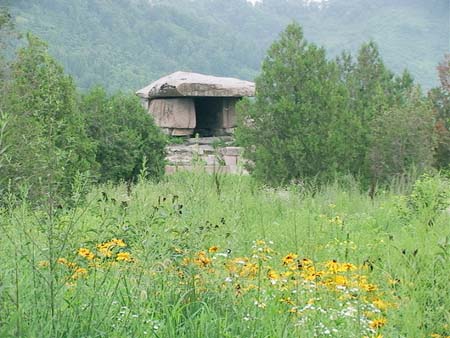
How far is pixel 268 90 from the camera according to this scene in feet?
39.6

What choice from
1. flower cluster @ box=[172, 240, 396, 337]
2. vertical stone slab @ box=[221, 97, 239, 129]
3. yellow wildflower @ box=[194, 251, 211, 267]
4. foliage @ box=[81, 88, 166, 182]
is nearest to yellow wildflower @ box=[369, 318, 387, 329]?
flower cluster @ box=[172, 240, 396, 337]

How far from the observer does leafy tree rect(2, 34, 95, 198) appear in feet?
24.5

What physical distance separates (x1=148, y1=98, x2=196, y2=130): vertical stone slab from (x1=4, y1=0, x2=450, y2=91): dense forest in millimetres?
13731

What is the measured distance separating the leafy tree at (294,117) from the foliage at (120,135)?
322 cm

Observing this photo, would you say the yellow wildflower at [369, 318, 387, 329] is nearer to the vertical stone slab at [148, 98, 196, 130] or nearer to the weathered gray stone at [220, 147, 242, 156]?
the weathered gray stone at [220, 147, 242, 156]

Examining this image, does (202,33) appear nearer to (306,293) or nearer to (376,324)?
(306,293)

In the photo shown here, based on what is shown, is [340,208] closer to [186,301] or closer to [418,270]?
[418,270]

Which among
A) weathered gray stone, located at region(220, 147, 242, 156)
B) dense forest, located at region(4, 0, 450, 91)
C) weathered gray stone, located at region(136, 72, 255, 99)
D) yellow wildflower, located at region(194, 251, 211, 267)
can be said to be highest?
dense forest, located at region(4, 0, 450, 91)

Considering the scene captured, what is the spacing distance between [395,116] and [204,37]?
178 ft

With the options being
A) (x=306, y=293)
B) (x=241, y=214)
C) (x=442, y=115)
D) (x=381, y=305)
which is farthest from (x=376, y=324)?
(x=442, y=115)

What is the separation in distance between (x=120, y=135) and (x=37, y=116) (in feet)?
22.9

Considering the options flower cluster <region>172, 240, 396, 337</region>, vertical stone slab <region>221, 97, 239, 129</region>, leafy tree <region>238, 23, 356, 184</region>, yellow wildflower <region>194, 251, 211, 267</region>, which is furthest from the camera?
vertical stone slab <region>221, 97, 239, 129</region>

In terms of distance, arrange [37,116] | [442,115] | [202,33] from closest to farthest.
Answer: [37,116]
[442,115]
[202,33]

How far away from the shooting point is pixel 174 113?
23047mm
